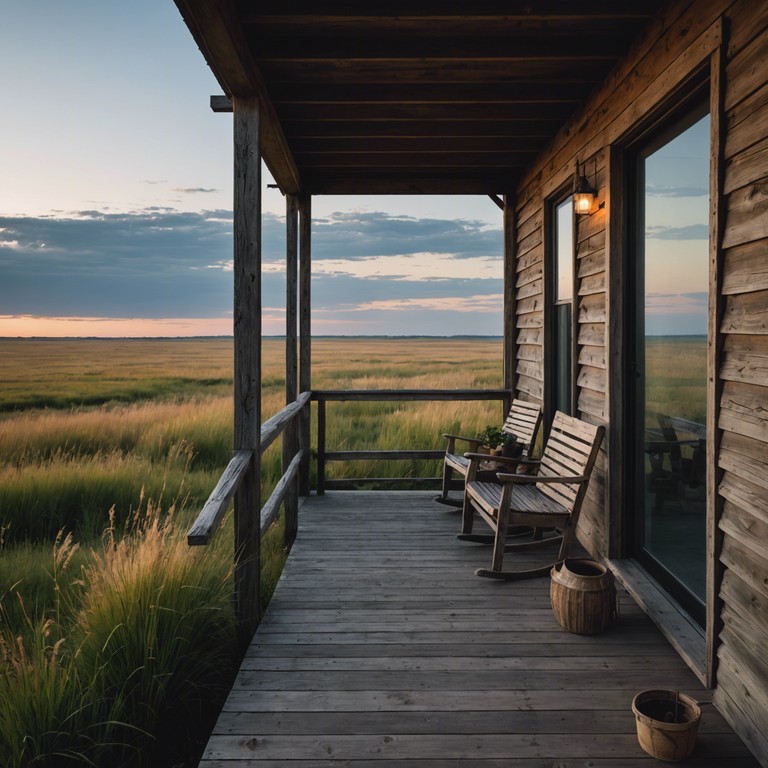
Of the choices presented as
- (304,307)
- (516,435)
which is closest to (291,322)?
(304,307)

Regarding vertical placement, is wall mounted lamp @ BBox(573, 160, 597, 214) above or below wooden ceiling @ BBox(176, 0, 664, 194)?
below

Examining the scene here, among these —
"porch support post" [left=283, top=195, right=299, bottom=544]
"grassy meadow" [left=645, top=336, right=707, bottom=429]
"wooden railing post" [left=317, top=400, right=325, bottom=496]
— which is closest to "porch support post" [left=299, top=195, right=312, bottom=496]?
"wooden railing post" [left=317, top=400, right=325, bottom=496]

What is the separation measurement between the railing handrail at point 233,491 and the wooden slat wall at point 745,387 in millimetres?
1693

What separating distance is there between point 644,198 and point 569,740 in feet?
8.12

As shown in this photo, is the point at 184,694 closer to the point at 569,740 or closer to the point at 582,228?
the point at 569,740

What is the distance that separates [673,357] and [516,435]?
2.13 m

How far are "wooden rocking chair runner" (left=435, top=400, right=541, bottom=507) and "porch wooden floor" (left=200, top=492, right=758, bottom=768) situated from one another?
1246 millimetres

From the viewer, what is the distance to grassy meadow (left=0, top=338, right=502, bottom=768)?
2061mm

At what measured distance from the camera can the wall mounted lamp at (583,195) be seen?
3.53m

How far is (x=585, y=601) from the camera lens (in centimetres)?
259

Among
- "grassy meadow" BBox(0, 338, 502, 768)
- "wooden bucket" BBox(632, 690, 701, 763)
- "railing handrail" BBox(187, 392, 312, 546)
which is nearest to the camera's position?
"wooden bucket" BBox(632, 690, 701, 763)

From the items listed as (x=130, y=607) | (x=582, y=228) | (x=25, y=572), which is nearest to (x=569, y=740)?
(x=130, y=607)

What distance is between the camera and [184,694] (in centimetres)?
230

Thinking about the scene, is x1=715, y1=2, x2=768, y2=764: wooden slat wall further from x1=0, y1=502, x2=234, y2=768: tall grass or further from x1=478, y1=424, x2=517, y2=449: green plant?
x1=478, y1=424, x2=517, y2=449: green plant
